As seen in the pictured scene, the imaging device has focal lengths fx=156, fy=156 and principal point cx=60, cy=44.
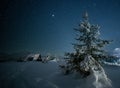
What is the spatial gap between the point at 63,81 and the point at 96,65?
4071mm

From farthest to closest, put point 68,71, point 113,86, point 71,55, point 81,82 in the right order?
point 68,71 → point 71,55 → point 81,82 → point 113,86

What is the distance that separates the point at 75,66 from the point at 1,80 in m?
8.95

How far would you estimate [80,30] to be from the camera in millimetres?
17422

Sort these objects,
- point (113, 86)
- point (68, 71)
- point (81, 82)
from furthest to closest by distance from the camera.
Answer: point (68, 71) → point (81, 82) → point (113, 86)

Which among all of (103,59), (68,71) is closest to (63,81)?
(68,71)

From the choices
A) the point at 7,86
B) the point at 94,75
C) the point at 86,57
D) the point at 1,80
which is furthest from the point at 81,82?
the point at 1,80

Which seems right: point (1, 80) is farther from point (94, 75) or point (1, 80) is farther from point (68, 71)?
point (94, 75)

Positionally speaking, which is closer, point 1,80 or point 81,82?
point 81,82

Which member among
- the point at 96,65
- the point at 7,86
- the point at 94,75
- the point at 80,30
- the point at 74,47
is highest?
the point at 80,30

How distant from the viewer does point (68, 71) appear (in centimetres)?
1912

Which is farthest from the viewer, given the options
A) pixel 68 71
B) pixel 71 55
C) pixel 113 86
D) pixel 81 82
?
pixel 68 71

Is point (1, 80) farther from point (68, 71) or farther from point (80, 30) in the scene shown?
point (80, 30)

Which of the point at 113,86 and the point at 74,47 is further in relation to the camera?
the point at 74,47

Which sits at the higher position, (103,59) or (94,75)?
(103,59)
